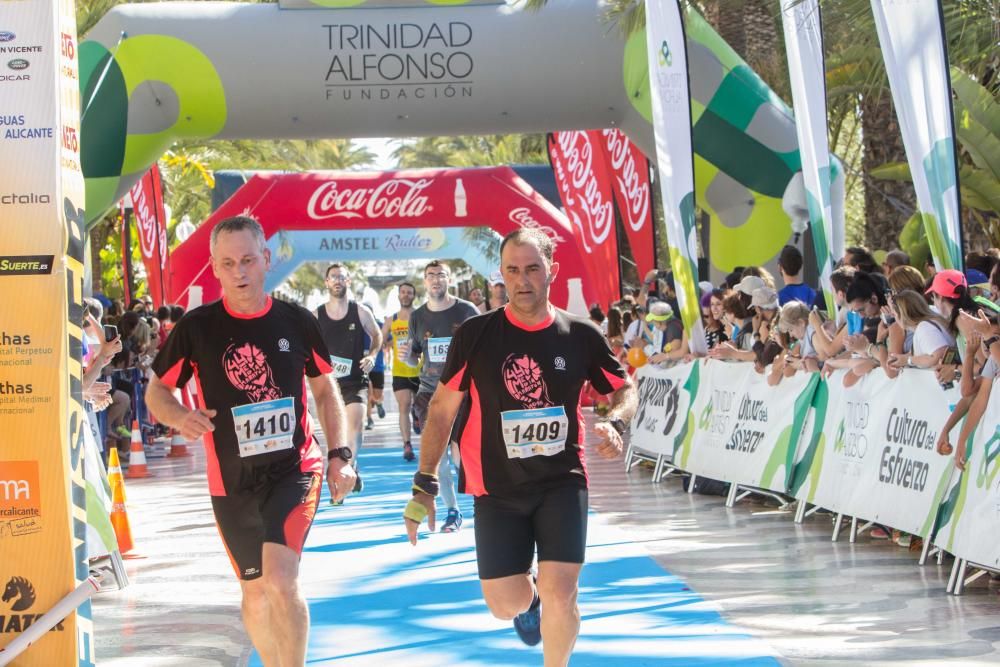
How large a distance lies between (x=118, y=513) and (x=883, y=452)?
5.06 meters

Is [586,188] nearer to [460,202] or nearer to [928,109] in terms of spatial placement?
[460,202]

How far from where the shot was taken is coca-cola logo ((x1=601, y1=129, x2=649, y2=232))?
58.4 feet

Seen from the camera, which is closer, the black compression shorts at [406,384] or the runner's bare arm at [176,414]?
the runner's bare arm at [176,414]

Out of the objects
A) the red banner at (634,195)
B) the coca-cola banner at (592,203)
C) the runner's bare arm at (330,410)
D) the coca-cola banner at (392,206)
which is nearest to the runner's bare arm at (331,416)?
the runner's bare arm at (330,410)

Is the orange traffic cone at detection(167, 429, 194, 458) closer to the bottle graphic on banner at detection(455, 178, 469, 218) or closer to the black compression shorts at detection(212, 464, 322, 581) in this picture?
the bottle graphic on banner at detection(455, 178, 469, 218)

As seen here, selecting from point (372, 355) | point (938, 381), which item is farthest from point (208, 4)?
point (938, 381)

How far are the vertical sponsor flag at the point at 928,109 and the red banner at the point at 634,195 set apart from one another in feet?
28.1

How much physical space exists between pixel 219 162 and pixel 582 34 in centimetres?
2729

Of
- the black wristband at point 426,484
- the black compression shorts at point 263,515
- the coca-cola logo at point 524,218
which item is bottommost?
the black compression shorts at point 263,515

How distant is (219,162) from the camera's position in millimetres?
41812

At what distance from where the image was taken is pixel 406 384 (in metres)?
15.4

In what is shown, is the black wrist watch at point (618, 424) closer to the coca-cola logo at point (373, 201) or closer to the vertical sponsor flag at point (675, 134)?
the vertical sponsor flag at point (675, 134)

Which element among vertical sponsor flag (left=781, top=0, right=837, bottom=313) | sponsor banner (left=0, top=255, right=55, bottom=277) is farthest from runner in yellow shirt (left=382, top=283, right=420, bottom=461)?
sponsor banner (left=0, top=255, right=55, bottom=277)

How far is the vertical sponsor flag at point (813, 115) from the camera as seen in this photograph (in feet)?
37.3
